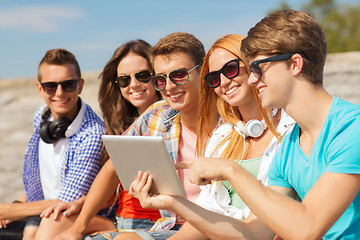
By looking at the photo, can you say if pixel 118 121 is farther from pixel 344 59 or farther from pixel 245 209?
pixel 344 59

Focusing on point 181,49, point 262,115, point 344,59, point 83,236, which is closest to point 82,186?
point 83,236

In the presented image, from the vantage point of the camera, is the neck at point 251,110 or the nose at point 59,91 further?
the nose at point 59,91

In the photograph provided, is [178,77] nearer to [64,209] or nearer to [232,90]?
[232,90]

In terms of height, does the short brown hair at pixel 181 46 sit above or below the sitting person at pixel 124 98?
above

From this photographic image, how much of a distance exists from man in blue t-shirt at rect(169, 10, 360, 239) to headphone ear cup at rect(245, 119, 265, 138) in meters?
0.54

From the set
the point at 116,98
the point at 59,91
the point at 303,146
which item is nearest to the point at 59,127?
the point at 59,91

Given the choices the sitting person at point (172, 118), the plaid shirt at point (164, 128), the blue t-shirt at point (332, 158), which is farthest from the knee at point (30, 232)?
the blue t-shirt at point (332, 158)

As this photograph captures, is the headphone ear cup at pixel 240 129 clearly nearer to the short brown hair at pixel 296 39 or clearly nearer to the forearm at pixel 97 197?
the short brown hair at pixel 296 39

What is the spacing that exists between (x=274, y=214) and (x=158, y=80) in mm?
1666

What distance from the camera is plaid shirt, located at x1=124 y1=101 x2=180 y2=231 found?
10.5ft

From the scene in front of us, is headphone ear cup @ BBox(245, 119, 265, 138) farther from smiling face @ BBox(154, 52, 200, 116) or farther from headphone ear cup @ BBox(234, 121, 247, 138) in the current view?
smiling face @ BBox(154, 52, 200, 116)

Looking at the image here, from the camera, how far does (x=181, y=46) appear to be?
127 inches

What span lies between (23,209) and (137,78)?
1.43m

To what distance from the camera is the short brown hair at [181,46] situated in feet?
10.6
